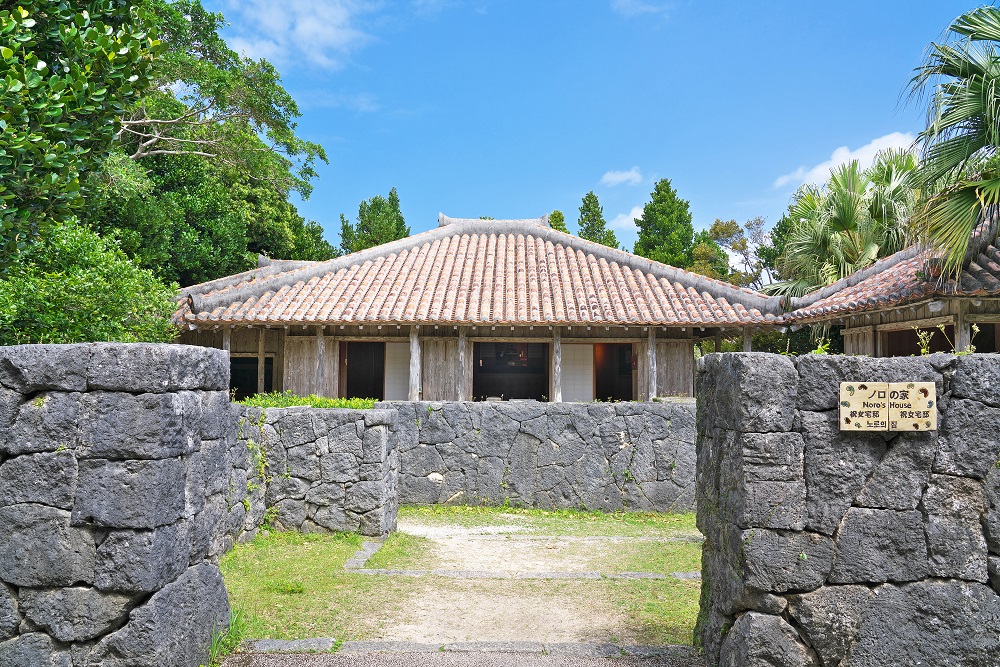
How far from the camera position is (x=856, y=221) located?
1664cm

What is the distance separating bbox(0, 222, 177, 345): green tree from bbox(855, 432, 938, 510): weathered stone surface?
9.19 meters

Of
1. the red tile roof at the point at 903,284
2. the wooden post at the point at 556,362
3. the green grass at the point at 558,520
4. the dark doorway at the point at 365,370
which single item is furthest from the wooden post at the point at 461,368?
the red tile roof at the point at 903,284

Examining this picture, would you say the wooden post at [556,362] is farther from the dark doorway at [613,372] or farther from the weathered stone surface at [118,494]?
the weathered stone surface at [118,494]

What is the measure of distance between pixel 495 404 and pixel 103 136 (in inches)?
232

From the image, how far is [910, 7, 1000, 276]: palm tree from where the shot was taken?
769cm

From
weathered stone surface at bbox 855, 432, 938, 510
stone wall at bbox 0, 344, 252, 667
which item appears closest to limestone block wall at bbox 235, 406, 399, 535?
stone wall at bbox 0, 344, 252, 667

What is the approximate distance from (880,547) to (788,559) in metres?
0.51

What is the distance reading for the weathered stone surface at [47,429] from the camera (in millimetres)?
3580

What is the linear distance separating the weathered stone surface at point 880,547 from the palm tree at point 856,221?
1440 centimetres

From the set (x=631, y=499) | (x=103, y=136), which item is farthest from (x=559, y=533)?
(x=103, y=136)

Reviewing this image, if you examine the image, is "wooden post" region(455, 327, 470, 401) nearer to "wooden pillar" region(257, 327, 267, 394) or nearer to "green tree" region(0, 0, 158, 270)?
"wooden pillar" region(257, 327, 267, 394)

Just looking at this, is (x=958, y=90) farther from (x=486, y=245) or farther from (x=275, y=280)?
(x=275, y=280)

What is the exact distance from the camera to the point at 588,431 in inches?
377

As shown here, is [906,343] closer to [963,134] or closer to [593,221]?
[963,134]
